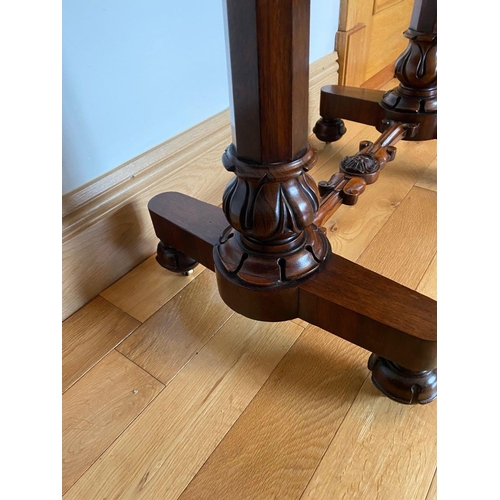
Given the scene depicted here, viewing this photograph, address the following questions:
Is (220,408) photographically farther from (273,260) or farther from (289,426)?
(273,260)

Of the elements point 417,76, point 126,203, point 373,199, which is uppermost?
point 417,76

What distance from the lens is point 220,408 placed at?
61cm

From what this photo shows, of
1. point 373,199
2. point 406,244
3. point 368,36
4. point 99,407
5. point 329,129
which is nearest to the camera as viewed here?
point 99,407

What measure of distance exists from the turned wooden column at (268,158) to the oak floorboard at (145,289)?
0.60ft

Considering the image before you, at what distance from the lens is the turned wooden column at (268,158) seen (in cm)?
43

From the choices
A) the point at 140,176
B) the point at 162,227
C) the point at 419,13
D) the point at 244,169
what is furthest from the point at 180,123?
the point at 419,13

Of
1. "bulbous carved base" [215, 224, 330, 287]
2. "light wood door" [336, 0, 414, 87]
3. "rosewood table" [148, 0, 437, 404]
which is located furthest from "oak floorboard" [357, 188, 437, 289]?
"light wood door" [336, 0, 414, 87]

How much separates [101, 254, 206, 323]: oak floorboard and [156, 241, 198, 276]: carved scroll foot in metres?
0.02

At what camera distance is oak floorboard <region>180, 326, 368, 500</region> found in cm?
53

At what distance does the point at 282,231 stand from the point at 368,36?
1.11m

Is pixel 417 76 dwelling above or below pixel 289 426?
above

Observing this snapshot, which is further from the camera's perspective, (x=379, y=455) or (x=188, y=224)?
(x=188, y=224)

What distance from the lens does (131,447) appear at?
0.56 metres

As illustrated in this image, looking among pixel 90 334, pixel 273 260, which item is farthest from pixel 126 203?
pixel 273 260
